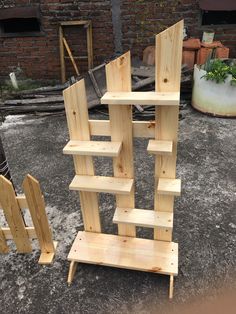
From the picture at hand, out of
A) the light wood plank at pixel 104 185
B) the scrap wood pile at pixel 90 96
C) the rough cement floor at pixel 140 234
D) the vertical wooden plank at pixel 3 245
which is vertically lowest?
the rough cement floor at pixel 140 234

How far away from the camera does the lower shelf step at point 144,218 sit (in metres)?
2.44

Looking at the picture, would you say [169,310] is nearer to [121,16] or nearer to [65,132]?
[65,132]

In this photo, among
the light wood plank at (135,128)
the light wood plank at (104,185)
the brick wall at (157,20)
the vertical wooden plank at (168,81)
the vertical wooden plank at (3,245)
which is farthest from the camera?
the brick wall at (157,20)

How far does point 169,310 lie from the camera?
236cm

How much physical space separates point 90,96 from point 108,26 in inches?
68.9

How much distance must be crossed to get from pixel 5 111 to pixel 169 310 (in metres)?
5.04

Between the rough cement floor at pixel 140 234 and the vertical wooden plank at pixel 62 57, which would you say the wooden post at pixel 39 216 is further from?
the vertical wooden plank at pixel 62 57

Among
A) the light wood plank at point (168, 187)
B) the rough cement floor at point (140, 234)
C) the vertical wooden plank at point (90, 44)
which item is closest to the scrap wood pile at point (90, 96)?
the vertical wooden plank at point (90, 44)

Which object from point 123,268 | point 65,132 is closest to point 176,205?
point 123,268

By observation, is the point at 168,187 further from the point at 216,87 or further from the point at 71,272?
the point at 216,87

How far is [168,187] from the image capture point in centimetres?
225

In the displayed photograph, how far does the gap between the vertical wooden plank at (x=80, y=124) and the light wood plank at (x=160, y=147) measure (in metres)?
0.52

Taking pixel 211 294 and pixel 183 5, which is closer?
pixel 211 294

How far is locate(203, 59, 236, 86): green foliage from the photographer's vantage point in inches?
194
